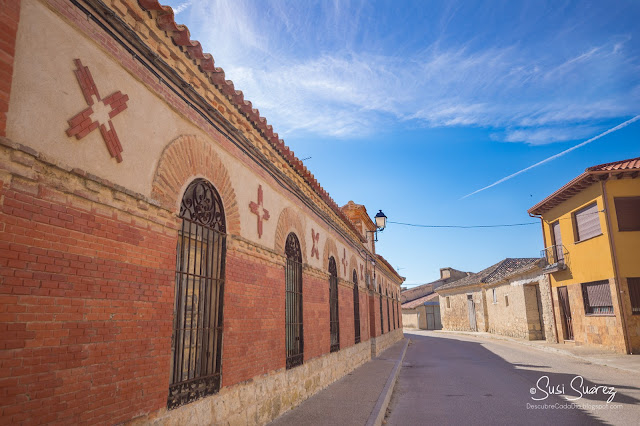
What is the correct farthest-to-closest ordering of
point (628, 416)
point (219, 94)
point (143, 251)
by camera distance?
1. point (628, 416)
2. point (219, 94)
3. point (143, 251)

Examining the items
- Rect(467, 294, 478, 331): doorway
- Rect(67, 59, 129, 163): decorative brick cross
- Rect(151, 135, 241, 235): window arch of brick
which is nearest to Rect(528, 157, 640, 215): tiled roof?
Rect(151, 135, 241, 235): window arch of brick

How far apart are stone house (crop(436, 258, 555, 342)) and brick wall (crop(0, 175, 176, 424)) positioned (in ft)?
68.4

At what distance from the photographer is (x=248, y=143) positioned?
5820mm

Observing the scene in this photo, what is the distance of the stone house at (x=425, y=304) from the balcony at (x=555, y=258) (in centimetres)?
2425

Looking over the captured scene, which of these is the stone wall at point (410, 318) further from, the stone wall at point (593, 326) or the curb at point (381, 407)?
the curb at point (381, 407)

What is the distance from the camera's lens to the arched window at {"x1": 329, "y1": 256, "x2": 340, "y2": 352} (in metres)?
10.3

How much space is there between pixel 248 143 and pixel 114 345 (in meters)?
3.43

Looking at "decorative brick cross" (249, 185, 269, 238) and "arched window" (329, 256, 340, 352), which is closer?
"decorative brick cross" (249, 185, 269, 238)

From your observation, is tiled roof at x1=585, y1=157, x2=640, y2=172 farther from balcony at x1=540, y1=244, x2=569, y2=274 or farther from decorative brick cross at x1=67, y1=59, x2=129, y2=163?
decorative brick cross at x1=67, y1=59, x2=129, y2=163

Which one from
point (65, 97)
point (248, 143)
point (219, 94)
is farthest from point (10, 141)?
point (248, 143)

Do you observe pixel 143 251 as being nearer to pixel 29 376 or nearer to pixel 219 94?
pixel 29 376

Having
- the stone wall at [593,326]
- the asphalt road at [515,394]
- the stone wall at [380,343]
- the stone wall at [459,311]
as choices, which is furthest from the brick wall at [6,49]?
the stone wall at [459,311]

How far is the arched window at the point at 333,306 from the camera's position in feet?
33.7

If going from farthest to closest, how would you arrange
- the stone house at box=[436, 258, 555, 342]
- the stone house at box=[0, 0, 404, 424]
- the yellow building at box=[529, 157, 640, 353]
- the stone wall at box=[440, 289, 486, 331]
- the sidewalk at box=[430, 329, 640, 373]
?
1. the stone wall at box=[440, 289, 486, 331]
2. the stone house at box=[436, 258, 555, 342]
3. the yellow building at box=[529, 157, 640, 353]
4. the sidewalk at box=[430, 329, 640, 373]
5. the stone house at box=[0, 0, 404, 424]
